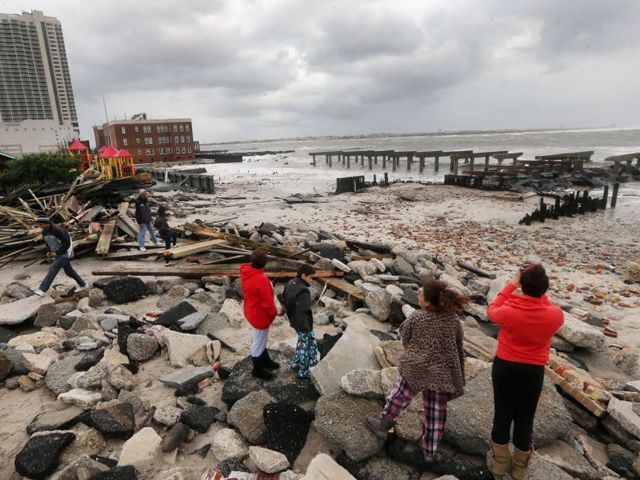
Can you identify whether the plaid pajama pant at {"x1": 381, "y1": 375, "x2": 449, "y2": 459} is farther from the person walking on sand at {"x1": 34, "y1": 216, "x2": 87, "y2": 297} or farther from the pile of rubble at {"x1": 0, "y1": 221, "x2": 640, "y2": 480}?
the person walking on sand at {"x1": 34, "y1": 216, "x2": 87, "y2": 297}

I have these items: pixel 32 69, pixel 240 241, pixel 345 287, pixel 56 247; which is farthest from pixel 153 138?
pixel 345 287

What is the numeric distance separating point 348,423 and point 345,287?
380cm

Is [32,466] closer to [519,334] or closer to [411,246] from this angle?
[519,334]

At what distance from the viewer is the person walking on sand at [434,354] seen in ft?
9.15

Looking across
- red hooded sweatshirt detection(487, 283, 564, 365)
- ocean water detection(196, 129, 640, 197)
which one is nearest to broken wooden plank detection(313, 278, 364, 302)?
red hooded sweatshirt detection(487, 283, 564, 365)

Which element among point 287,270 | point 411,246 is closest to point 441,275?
point 287,270

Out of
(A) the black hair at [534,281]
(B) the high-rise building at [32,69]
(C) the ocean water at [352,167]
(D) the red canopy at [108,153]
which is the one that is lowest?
(C) the ocean water at [352,167]

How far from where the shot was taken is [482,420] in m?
3.27

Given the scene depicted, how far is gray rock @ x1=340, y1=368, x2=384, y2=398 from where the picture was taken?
354 cm

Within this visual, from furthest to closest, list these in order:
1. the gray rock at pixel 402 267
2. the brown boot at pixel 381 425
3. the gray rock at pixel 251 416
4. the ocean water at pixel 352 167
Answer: the ocean water at pixel 352 167
the gray rock at pixel 402 267
the gray rock at pixel 251 416
the brown boot at pixel 381 425

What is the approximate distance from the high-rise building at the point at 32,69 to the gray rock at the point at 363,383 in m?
105

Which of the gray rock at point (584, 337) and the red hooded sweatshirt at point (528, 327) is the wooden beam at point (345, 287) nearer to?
the gray rock at point (584, 337)

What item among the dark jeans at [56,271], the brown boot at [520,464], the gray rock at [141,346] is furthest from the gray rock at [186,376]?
the dark jeans at [56,271]

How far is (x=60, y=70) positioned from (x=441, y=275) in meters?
119
